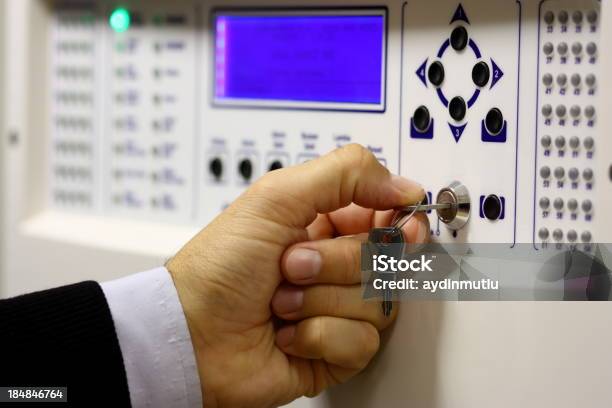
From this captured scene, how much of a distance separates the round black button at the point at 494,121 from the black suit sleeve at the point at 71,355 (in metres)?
0.31

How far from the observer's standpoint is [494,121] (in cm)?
64

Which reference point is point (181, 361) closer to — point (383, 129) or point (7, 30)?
point (383, 129)

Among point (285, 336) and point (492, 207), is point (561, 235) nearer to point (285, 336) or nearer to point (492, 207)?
point (492, 207)

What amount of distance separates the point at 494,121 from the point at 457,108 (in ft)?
0.11

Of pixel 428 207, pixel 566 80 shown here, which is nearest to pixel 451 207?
pixel 428 207

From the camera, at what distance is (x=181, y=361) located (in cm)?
68

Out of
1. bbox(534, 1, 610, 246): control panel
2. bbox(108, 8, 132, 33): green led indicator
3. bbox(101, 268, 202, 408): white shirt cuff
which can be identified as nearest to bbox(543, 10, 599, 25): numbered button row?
bbox(534, 1, 610, 246): control panel

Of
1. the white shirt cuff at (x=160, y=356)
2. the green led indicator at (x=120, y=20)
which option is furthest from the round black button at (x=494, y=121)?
the green led indicator at (x=120, y=20)

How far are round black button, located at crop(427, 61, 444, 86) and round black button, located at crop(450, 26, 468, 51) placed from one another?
18 millimetres

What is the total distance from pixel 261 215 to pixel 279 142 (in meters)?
0.13

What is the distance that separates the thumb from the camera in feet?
2.14

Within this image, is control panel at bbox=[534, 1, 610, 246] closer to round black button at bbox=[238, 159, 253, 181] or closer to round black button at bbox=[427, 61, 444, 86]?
round black button at bbox=[427, 61, 444, 86]

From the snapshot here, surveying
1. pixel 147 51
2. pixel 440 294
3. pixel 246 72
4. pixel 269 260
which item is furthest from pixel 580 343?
pixel 147 51

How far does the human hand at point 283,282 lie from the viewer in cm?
66
